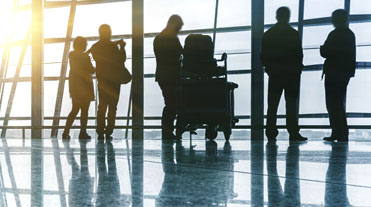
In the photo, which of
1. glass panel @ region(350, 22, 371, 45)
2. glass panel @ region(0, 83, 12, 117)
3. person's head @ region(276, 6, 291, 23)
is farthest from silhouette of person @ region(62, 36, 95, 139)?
glass panel @ region(0, 83, 12, 117)

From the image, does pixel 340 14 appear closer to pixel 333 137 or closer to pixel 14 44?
pixel 333 137

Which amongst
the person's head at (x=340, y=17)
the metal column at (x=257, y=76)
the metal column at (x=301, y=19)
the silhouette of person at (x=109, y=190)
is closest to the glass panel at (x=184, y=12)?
the metal column at (x=301, y=19)

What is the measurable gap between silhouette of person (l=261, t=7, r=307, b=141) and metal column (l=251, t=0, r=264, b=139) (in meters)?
1.93

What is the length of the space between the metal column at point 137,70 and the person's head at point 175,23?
2327 mm

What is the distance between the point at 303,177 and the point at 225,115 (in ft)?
12.8

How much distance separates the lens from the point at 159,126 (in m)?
7.16

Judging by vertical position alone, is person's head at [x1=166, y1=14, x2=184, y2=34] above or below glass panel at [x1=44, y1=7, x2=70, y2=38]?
below

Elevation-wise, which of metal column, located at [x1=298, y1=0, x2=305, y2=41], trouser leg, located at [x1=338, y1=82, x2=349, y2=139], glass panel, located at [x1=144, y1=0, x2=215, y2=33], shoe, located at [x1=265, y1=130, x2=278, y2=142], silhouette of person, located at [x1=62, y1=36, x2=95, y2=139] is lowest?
shoe, located at [x1=265, y1=130, x2=278, y2=142]

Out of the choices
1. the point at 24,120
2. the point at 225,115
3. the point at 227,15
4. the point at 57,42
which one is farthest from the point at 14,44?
the point at 225,115

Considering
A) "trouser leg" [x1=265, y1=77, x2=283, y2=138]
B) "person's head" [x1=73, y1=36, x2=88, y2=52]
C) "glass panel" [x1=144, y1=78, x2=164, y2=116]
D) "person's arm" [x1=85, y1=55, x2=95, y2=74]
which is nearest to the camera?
"trouser leg" [x1=265, y1=77, x2=283, y2=138]

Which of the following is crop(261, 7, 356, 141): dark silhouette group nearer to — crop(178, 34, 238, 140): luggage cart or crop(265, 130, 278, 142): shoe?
crop(265, 130, 278, 142): shoe

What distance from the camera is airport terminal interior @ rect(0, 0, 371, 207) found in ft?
3.74

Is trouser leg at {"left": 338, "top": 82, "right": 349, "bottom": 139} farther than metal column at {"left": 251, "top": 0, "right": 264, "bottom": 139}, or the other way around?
metal column at {"left": 251, "top": 0, "right": 264, "bottom": 139}

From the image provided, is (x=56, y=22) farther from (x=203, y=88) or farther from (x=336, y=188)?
(x=336, y=188)
